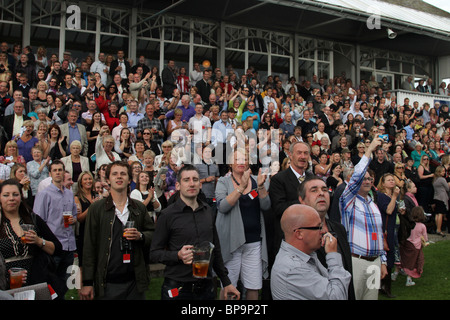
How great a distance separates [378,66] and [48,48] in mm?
16410

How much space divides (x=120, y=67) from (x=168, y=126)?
139 inches

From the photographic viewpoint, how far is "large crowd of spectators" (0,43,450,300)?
864 centimetres

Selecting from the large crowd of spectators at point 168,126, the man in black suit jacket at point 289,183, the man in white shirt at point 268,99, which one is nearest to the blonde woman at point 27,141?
the large crowd of spectators at point 168,126

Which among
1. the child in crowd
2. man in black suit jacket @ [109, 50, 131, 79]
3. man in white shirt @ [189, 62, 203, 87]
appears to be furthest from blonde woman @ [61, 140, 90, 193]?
man in white shirt @ [189, 62, 203, 87]

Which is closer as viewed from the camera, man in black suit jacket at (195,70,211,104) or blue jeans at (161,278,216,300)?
blue jeans at (161,278,216,300)

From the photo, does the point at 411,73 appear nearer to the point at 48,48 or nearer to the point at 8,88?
the point at 48,48

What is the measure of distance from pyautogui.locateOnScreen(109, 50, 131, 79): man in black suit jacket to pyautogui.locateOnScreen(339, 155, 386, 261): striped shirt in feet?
34.7

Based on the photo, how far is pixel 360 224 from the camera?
4.82m

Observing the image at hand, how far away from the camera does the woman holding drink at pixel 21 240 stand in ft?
12.9

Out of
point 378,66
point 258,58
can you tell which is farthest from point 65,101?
point 378,66

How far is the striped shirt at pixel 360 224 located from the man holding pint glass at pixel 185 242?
154cm

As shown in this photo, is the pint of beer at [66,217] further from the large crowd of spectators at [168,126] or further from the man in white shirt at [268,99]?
the man in white shirt at [268,99]

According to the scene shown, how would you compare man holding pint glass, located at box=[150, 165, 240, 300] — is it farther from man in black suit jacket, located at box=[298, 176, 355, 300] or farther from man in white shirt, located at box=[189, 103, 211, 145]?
man in white shirt, located at box=[189, 103, 211, 145]

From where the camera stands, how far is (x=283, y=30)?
2091 centimetres
